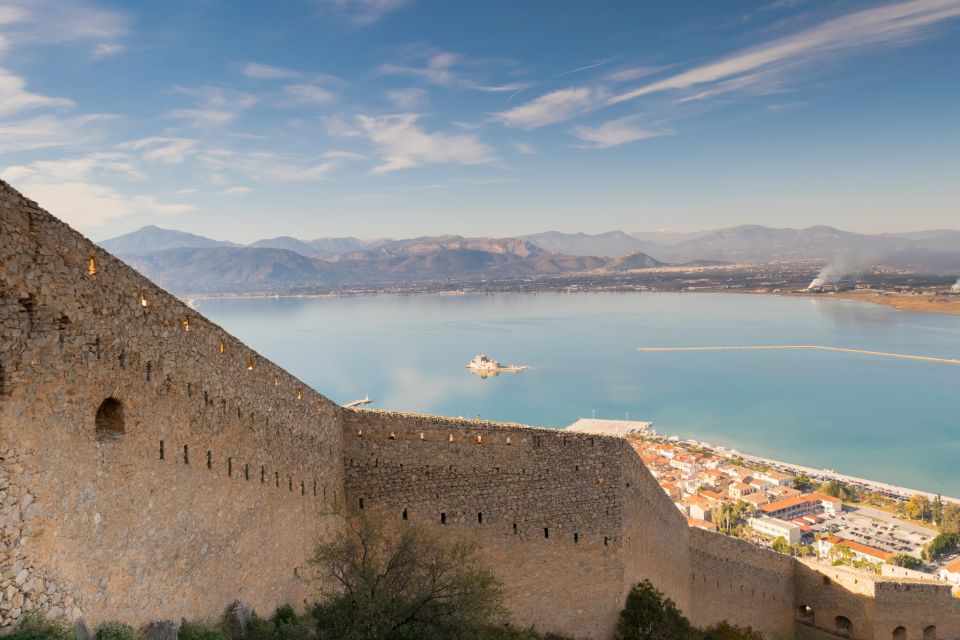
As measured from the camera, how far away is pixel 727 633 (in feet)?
45.0

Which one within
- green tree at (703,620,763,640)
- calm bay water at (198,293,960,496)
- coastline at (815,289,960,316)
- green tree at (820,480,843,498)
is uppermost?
coastline at (815,289,960,316)

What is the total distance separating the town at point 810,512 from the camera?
3369 centimetres

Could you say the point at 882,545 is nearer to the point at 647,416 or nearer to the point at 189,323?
the point at 647,416

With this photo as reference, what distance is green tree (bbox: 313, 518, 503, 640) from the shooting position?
6.99 metres

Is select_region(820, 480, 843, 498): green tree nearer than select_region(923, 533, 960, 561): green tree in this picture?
No

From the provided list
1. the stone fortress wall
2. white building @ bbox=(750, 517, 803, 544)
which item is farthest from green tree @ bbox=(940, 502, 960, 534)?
the stone fortress wall

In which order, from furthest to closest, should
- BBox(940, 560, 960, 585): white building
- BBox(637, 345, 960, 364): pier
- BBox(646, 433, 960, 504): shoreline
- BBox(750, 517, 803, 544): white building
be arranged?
BBox(637, 345, 960, 364): pier, BBox(646, 433, 960, 504): shoreline, BBox(750, 517, 803, 544): white building, BBox(940, 560, 960, 585): white building

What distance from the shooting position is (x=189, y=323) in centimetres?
623

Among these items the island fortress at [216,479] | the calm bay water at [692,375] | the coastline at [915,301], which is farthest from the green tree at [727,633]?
the coastline at [915,301]

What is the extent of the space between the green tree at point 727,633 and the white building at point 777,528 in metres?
25.4

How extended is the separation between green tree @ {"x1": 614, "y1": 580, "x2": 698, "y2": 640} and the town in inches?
850

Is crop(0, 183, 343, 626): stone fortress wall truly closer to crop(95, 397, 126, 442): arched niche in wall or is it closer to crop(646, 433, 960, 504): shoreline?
crop(95, 397, 126, 442): arched niche in wall

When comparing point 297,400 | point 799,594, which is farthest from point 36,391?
point 799,594

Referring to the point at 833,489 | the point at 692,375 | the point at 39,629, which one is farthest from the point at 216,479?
the point at 692,375
